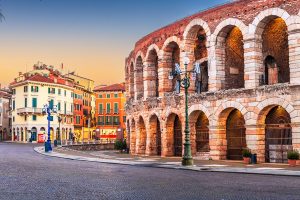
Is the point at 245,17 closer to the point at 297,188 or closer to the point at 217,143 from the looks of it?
the point at 217,143

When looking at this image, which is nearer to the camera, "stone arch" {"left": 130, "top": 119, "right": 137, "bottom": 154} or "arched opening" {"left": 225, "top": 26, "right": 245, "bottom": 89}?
"arched opening" {"left": 225, "top": 26, "right": 245, "bottom": 89}

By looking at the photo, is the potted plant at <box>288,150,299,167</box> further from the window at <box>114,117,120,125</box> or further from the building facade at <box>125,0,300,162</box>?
the window at <box>114,117,120,125</box>

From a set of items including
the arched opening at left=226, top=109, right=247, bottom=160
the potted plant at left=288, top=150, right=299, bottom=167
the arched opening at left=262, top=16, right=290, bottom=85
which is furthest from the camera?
the arched opening at left=226, top=109, right=247, bottom=160

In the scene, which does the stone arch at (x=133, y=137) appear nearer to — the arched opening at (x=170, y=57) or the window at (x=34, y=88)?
the arched opening at (x=170, y=57)

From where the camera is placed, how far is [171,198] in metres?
12.6

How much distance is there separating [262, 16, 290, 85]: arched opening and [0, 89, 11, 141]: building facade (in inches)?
3499

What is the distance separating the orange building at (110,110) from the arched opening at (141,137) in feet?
197

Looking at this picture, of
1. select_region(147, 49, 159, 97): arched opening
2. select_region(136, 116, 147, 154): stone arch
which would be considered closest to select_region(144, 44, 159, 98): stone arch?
select_region(147, 49, 159, 97): arched opening

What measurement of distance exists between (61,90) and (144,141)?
5721cm

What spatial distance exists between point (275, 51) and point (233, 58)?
304 centimetres

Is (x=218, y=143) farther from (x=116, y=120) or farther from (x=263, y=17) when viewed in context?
(x=116, y=120)

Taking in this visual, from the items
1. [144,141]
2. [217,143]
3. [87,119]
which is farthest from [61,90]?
[217,143]

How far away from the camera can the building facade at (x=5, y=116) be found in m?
109

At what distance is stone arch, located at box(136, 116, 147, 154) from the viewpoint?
41.8m
